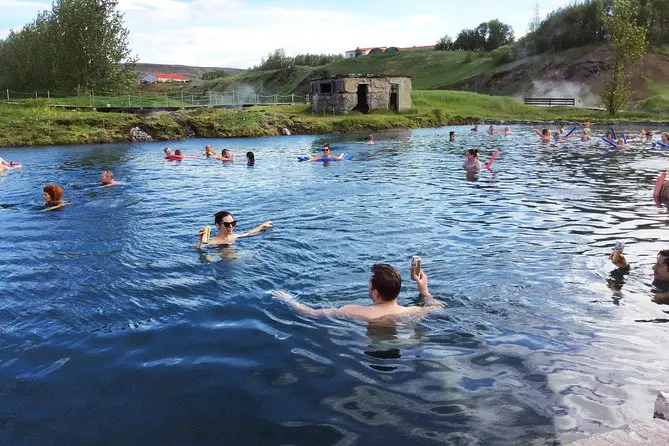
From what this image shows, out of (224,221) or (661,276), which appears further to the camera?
(224,221)

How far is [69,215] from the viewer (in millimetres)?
13508

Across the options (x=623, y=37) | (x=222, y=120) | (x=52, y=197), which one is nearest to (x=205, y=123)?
(x=222, y=120)

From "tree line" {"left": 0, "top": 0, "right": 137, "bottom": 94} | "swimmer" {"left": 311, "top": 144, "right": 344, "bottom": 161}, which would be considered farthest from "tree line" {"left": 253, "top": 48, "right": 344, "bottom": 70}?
"swimmer" {"left": 311, "top": 144, "right": 344, "bottom": 161}

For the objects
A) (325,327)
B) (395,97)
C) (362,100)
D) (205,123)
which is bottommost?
(325,327)

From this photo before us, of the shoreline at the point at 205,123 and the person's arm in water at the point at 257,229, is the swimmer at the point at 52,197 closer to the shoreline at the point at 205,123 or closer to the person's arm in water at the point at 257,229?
the person's arm in water at the point at 257,229

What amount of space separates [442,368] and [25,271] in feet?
23.2

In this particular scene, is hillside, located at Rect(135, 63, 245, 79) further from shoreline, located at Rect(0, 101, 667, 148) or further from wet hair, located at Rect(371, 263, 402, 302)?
wet hair, located at Rect(371, 263, 402, 302)

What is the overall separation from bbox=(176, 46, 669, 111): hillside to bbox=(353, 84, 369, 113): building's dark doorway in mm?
27559

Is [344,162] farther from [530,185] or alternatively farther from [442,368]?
[442,368]

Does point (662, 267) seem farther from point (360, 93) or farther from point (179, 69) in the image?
point (179, 69)

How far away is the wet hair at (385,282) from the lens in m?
6.43

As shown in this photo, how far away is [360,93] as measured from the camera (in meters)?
57.3

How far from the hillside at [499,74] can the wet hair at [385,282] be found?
61.8 meters

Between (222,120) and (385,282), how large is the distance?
132ft
